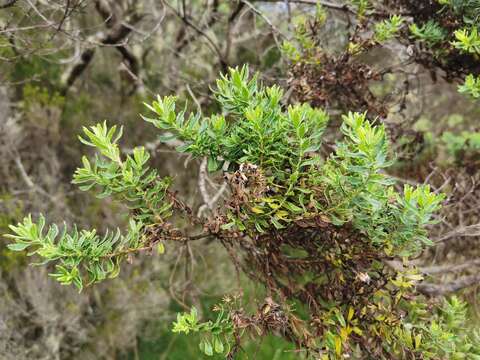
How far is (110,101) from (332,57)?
3.48 metres

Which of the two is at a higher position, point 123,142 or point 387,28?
point 387,28

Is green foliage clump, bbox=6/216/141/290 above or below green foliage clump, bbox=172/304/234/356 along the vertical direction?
above

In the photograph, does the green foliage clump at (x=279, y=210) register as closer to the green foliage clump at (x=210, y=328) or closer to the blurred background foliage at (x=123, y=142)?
the green foliage clump at (x=210, y=328)

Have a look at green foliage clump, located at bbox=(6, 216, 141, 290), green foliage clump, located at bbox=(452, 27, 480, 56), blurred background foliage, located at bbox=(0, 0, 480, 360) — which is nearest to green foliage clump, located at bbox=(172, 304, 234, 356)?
green foliage clump, located at bbox=(6, 216, 141, 290)

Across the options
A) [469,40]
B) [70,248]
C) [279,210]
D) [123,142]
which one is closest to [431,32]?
[469,40]

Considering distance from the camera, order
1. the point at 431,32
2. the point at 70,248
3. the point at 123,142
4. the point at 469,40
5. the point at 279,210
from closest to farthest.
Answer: the point at 70,248 → the point at 279,210 → the point at 469,40 → the point at 431,32 → the point at 123,142

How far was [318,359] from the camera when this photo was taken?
1.52 metres

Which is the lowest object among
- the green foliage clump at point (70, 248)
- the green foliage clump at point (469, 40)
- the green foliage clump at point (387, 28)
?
the green foliage clump at point (70, 248)

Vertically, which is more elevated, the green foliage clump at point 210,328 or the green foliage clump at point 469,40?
the green foliage clump at point 469,40

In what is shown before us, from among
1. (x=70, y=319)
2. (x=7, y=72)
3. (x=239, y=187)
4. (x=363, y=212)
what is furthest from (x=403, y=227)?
(x=70, y=319)

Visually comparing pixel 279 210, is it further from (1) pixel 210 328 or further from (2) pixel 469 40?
(2) pixel 469 40

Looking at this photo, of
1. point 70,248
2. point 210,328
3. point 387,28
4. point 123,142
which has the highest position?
point 387,28

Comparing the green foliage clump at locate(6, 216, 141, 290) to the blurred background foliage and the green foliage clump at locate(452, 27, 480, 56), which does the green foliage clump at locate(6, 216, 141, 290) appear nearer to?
the green foliage clump at locate(452, 27, 480, 56)

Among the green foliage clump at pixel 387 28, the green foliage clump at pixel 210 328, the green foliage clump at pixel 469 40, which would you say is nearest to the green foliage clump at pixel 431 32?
the green foliage clump at pixel 387 28
